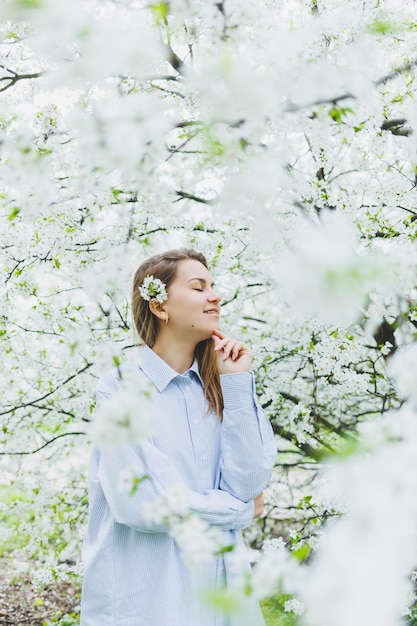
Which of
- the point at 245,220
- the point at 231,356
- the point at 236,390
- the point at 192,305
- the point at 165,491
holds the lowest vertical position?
the point at 165,491

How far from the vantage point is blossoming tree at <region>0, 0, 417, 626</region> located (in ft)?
2.93

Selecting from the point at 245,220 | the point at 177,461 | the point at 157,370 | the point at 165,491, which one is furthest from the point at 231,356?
the point at 245,220

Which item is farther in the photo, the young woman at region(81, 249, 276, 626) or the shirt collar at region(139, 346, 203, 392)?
the shirt collar at region(139, 346, 203, 392)

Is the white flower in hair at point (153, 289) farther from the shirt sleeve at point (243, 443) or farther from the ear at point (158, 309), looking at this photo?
the shirt sleeve at point (243, 443)

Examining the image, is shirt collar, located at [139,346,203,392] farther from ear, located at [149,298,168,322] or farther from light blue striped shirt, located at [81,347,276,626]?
ear, located at [149,298,168,322]

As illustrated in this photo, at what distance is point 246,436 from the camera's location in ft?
7.13

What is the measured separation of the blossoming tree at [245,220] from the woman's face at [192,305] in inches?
7.1

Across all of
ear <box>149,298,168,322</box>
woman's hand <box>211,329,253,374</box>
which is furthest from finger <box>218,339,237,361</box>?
ear <box>149,298,168,322</box>

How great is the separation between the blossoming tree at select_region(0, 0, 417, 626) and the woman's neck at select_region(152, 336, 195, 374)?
0.50 feet

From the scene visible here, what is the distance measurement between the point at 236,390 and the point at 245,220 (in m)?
1.13

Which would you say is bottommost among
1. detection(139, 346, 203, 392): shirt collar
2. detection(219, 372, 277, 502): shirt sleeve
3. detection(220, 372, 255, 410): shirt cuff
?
detection(219, 372, 277, 502): shirt sleeve

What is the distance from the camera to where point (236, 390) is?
2217mm

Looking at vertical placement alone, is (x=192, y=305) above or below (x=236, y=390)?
above

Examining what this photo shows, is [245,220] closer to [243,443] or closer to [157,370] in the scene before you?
[157,370]
